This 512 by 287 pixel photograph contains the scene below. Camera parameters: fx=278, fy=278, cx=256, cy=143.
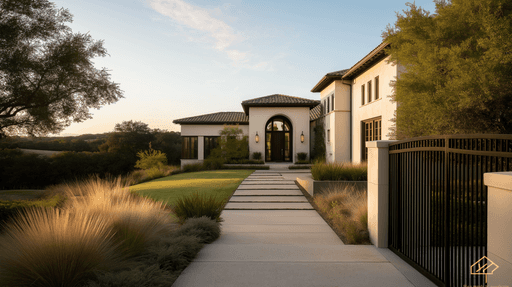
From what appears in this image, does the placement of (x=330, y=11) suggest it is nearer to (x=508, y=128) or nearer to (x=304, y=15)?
(x=304, y=15)

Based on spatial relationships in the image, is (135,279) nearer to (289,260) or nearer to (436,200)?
(289,260)

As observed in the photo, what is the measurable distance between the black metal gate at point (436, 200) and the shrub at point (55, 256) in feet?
11.8

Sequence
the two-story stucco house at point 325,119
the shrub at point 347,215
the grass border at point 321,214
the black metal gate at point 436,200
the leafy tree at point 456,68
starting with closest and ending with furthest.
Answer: the black metal gate at point 436,200, the shrub at point 347,215, the grass border at point 321,214, the leafy tree at point 456,68, the two-story stucco house at point 325,119

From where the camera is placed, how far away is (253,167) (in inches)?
840

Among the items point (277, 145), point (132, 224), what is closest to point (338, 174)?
point (132, 224)

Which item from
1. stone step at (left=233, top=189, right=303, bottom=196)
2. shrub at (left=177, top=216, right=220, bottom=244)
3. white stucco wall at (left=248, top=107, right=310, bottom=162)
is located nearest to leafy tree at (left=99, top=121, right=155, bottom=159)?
white stucco wall at (left=248, top=107, right=310, bottom=162)

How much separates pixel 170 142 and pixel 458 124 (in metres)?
42.1

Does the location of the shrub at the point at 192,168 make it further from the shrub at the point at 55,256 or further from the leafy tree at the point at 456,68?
the shrub at the point at 55,256

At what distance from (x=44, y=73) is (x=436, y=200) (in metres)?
15.2

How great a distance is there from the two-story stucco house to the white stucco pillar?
489 inches

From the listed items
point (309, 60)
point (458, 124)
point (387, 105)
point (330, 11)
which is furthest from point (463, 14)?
point (309, 60)

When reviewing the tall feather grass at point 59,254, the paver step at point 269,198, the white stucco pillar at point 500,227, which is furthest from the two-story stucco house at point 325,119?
the tall feather grass at point 59,254

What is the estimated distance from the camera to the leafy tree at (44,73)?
11.5 meters

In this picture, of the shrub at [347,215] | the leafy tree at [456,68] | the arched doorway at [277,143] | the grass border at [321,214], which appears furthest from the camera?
the arched doorway at [277,143]
